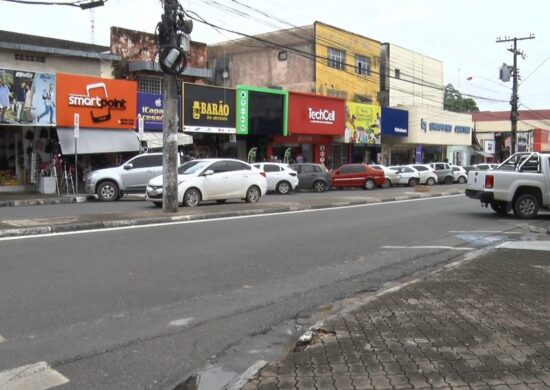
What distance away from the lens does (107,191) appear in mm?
20609

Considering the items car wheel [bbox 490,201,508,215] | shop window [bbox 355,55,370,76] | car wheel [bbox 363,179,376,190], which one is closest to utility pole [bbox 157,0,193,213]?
car wheel [bbox 490,201,508,215]

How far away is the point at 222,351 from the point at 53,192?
780 inches

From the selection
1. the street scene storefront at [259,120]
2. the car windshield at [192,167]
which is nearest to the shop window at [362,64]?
the street scene storefront at [259,120]

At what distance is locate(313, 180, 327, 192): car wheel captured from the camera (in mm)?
28156

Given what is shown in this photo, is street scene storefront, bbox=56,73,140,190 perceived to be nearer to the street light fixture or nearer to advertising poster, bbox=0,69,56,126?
advertising poster, bbox=0,69,56,126

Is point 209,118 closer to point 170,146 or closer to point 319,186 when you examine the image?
point 319,186

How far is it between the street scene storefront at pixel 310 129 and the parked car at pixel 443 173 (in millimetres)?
7831

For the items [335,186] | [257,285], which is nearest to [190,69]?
[335,186]

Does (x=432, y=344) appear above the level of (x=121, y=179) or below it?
below

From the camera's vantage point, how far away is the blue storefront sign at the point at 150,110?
2569cm

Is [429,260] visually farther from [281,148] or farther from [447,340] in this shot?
[281,148]

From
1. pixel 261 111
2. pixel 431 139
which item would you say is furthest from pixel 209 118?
pixel 431 139

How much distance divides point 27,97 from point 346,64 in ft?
66.5

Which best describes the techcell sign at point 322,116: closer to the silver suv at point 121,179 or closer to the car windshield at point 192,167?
the silver suv at point 121,179
